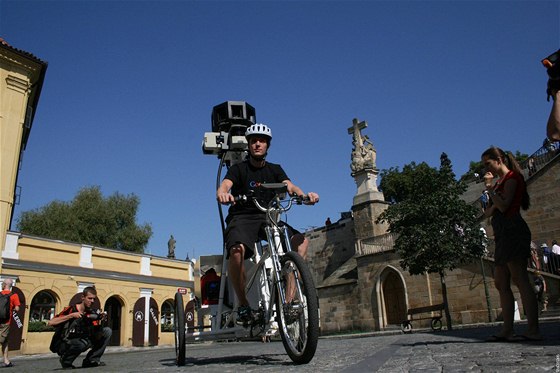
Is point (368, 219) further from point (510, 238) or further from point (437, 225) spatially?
point (510, 238)

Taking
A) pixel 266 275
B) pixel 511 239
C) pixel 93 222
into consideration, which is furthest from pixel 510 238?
pixel 93 222

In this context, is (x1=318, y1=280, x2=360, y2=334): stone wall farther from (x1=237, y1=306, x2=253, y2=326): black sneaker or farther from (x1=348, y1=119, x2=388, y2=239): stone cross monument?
(x1=237, y1=306, x2=253, y2=326): black sneaker

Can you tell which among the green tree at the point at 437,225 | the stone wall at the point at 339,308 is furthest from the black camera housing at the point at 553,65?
the stone wall at the point at 339,308

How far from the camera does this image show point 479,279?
2112 cm

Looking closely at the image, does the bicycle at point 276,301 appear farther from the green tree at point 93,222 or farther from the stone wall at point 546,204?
the green tree at point 93,222

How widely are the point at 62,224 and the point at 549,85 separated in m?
39.6

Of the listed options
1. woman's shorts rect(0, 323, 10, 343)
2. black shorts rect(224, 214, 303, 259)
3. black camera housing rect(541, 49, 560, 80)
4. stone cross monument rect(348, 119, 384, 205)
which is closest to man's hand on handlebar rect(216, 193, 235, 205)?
black shorts rect(224, 214, 303, 259)

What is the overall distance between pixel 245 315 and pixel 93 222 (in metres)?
38.3

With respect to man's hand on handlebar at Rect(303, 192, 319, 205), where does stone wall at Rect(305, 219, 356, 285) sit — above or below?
above

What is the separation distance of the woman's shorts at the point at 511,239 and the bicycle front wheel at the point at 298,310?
245 cm

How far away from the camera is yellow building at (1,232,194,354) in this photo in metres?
20.0

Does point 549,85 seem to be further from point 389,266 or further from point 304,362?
point 389,266

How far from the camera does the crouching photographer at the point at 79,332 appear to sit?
6891 millimetres

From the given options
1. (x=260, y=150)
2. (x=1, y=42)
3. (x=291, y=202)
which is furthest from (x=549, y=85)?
(x=1, y=42)
